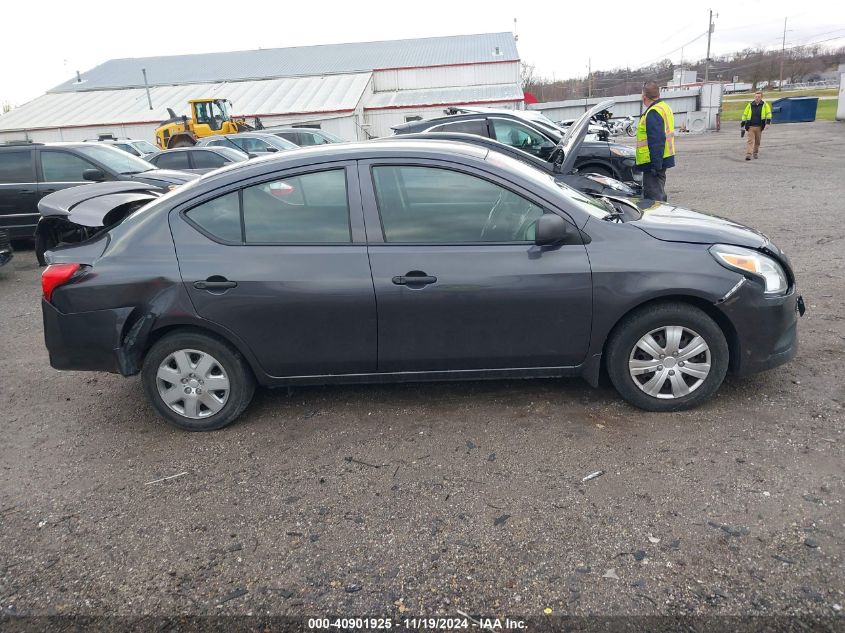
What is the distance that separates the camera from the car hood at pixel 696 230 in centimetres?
373

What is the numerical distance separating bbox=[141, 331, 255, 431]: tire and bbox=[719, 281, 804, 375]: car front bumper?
2.90 metres

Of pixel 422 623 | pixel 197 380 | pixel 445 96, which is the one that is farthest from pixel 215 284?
pixel 445 96

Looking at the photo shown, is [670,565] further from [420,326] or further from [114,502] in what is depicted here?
[114,502]

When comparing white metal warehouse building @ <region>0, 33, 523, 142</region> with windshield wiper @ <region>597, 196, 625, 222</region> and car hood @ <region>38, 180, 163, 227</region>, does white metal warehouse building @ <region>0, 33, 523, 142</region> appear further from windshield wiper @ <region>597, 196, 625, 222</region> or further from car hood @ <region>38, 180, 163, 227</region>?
Answer: windshield wiper @ <region>597, 196, 625, 222</region>

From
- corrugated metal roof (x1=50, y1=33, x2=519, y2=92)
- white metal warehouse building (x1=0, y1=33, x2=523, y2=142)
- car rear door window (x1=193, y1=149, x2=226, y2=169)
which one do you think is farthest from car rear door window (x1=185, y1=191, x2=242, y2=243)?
corrugated metal roof (x1=50, y1=33, x2=519, y2=92)

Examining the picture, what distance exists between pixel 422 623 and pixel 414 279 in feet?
6.03

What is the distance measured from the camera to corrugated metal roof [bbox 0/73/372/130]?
125 ft

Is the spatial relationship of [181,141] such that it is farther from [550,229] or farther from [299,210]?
[550,229]

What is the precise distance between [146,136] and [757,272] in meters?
40.7

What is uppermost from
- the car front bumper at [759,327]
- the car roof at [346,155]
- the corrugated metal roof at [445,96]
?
the corrugated metal roof at [445,96]

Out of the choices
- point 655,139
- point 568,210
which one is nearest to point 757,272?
point 568,210

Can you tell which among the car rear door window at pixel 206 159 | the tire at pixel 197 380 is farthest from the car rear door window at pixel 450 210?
the car rear door window at pixel 206 159

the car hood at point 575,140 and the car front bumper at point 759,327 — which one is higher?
the car hood at point 575,140

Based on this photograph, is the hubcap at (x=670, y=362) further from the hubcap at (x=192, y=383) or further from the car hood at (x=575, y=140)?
the car hood at (x=575, y=140)
